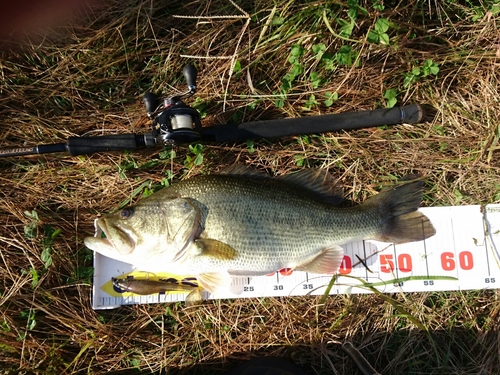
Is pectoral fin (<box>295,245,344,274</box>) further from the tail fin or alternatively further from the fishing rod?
the fishing rod

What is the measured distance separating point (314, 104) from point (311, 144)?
33cm

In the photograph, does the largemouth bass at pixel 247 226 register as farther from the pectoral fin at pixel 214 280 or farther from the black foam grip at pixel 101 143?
the black foam grip at pixel 101 143

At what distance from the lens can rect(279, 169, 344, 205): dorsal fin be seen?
2.72 meters

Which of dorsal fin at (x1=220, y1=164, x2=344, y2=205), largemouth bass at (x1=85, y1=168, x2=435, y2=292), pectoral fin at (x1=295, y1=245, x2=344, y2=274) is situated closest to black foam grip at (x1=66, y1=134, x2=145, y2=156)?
largemouth bass at (x1=85, y1=168, x2=435, y2=292)

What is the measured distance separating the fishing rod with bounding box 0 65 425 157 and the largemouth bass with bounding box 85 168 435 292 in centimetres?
33

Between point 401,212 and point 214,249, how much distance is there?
140 centimetres

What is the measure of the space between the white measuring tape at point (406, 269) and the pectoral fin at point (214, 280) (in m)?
0.22

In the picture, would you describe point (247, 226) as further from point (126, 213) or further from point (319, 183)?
point (126, 213)

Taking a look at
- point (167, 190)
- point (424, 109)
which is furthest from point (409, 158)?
point (167, 190)

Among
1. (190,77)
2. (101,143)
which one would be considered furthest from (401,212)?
(101,143)

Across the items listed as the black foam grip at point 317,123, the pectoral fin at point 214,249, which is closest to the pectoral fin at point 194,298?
the pectoral fin at point 214,249

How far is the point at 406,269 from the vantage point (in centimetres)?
282

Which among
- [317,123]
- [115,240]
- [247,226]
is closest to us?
[115,240]

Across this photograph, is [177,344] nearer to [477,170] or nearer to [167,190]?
[167,190]
